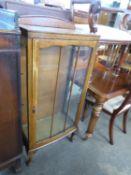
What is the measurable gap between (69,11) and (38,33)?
1.60ft

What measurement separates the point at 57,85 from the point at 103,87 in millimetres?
515

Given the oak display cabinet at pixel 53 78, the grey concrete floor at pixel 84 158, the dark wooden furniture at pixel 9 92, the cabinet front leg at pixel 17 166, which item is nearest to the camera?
the dark wooden furniture at pixel 9 92

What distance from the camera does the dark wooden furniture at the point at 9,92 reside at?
2.00 feet

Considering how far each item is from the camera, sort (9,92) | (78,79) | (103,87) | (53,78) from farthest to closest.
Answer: (103,87)
(78,79)
(53,78)
(9,92)

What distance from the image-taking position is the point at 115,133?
1725 millimetres

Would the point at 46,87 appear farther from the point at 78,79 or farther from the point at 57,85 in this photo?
the point at 78,79

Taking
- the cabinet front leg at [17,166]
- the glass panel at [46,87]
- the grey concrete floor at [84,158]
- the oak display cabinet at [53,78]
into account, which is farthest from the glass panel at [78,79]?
the cabinet front leg at [17,166]

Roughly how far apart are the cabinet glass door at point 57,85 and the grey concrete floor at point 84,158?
0.29 m

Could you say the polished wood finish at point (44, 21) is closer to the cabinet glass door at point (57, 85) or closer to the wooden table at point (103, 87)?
the cabinet glass door at point (57, 85)

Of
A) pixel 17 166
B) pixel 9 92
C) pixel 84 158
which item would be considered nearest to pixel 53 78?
pixel 9 92

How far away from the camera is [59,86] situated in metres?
1.07

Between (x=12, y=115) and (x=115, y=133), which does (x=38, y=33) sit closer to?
(x=12, y=115)

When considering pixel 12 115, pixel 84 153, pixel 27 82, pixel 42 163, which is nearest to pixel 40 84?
pixel 27 82

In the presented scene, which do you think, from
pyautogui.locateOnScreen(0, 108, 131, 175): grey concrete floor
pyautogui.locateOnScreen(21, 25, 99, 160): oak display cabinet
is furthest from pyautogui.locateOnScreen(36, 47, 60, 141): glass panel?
pyautogui.locateOnScreen(0, 108, 131, 175): grey concrete floor
